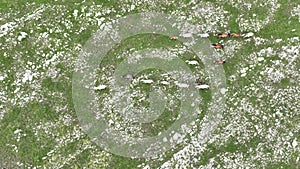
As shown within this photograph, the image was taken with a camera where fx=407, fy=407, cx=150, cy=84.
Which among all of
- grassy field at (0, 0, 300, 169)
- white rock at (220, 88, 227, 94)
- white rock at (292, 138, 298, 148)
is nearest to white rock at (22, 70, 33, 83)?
grassy field at (0, 0, 300, 169)

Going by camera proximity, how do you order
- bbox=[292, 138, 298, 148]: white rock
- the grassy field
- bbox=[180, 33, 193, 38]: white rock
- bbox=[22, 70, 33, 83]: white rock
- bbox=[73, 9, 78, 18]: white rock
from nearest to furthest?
1. bbox=[292, 138, 298, 148]: white rock
2. the grassy field
3. bbox=[22, 70, 33, 83]: white rock
4. bbox=[180, 33, 193, 38]: white rock
5. bbox=[73, 9, 78, 18]: white rock

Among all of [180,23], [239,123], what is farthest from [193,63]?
[239,123]

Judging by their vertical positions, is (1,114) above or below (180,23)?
below

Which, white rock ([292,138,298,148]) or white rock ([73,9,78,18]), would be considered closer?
white rock ([292,138,298,148])

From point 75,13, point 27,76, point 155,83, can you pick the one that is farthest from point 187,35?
point 27,76

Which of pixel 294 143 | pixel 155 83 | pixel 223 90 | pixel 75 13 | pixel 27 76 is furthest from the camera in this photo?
pixel 75 13

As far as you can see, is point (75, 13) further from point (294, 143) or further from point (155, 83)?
point (294, 143)

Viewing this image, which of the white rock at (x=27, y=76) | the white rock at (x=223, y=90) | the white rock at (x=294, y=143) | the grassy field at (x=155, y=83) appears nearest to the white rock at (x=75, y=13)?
the grassy field at (x=155, y=83)

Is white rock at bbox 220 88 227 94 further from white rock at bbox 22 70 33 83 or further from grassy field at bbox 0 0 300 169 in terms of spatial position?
white rock at bbox 22 70 33 83

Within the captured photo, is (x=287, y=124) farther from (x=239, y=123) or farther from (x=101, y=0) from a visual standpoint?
(x=101, y=0)
